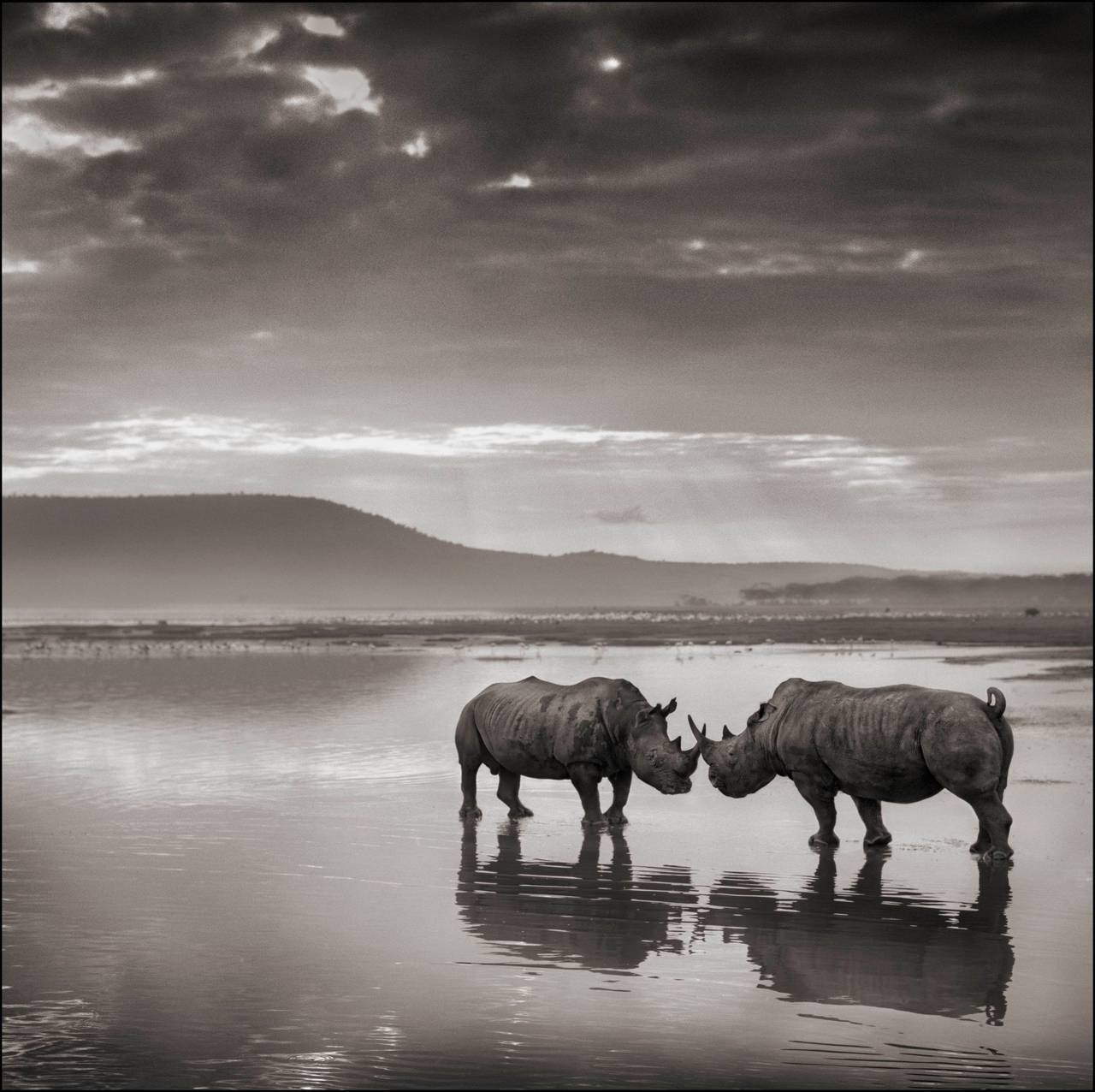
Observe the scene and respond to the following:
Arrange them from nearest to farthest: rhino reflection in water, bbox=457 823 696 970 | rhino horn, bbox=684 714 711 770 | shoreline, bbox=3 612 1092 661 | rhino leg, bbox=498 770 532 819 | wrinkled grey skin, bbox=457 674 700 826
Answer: rhino reflection in water, bbox=457 823 696 970 < rhino horn, bbox=684 714 711 770 < wrinkled grey skin, bbox=457 674 700 826 < rhino leg, bbox=498 770 532 819 < shoreline, bbox=3 612 1092 661

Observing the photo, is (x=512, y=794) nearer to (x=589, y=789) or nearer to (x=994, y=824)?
(x=589, y=789)

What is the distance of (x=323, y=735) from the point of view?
1948 centimetres

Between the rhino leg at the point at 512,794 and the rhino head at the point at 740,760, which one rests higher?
the rhino head at the point at 740,760

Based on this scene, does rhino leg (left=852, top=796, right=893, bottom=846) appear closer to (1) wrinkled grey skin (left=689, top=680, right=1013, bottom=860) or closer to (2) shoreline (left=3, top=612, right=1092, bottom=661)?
(1) wrinkled grey skin (left=689, top=680, right=1013, bottom=860)

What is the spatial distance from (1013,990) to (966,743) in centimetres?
250

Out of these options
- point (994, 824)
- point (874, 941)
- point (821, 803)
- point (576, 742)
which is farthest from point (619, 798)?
point (874, 941)

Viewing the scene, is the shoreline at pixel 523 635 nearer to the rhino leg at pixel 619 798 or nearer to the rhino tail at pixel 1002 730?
the rhino leg at pixel 619 798

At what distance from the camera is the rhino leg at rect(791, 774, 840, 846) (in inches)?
402

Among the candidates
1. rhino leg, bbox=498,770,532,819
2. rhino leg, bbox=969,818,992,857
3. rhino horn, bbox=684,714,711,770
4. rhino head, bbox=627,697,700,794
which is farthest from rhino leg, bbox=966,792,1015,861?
rhino leg, bbox=498,770,532,819

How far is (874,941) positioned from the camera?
26.3ft

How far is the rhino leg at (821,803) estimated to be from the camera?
33.5 feet

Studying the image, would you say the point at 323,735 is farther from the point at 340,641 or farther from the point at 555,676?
the point at 340,641

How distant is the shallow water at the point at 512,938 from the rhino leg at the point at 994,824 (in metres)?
0.19

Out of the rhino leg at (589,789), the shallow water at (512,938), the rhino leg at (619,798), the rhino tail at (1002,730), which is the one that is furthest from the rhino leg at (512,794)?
the rhino tail at (1002,730)
